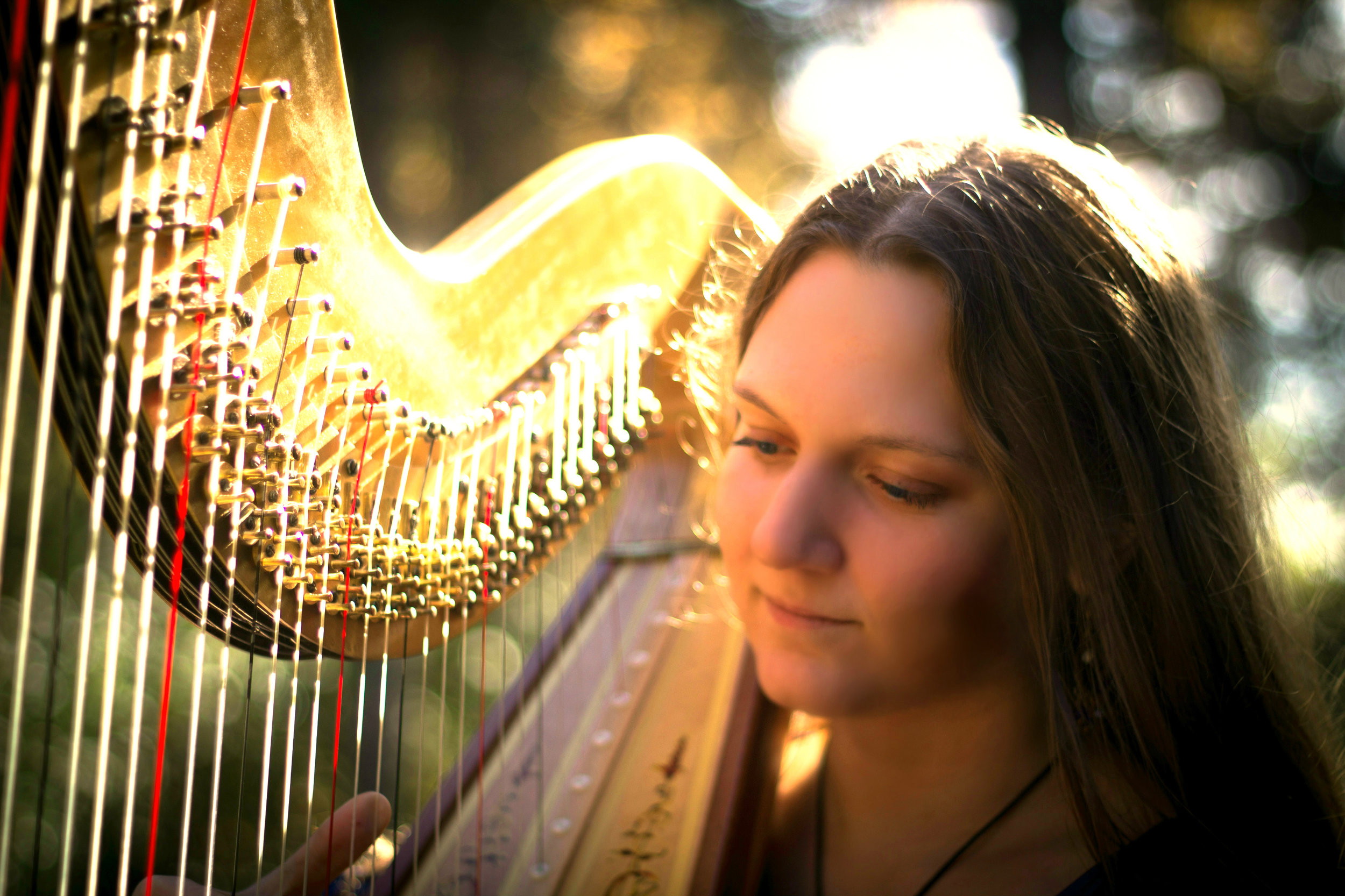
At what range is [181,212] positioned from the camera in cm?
61

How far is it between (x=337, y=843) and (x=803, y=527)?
1.92ft

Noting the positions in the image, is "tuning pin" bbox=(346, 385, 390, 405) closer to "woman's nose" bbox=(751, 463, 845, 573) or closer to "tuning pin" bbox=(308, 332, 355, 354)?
"tuning pin" bbox=(308, 332, 355, 354)

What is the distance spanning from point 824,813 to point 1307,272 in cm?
396

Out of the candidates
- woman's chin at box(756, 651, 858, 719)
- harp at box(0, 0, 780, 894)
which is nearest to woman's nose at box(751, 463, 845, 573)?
woman's chin at box(756, 651, 858, 719)

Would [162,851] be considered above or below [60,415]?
below

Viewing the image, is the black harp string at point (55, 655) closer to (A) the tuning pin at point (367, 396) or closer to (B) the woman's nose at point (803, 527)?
(A) the tuning pin at point (367, 396)

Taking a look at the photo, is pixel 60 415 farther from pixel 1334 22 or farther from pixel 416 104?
pixel 1334 22

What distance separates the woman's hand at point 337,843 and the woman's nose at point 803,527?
485 millimetres

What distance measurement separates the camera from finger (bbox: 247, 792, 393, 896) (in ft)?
3.20

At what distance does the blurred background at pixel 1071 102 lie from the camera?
388cm

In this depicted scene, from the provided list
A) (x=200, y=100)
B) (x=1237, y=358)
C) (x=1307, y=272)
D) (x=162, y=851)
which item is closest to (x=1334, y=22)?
(x=1307, y=272)

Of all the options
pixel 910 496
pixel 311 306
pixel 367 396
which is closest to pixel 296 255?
pixel 311 306

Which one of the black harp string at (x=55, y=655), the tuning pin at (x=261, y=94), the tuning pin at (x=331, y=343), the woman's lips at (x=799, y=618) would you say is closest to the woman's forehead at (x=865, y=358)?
the woman's lips at (x=799, y=618)

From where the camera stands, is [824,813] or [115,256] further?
[824,813]
